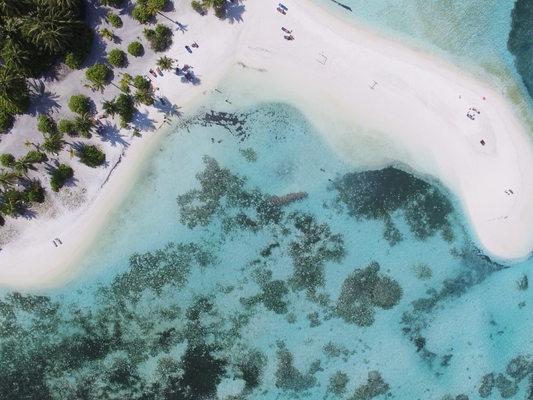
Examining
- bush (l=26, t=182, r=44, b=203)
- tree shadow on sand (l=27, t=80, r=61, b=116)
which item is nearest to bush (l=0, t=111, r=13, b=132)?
tree shadow on sand (l=27, t=80, r=61, b=116)

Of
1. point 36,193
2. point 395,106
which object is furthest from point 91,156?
point 395,106

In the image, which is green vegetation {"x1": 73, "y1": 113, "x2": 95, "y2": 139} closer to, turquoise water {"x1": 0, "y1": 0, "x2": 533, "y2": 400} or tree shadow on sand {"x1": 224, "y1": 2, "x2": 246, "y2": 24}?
turquoise water {"x1": 0, "y1": 0, "x2": 533, "y2": 400}

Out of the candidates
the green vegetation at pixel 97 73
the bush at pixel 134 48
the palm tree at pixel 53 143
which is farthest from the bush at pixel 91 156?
the bush at pixel 134 48

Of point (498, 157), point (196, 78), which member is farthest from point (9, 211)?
point (498, 157)

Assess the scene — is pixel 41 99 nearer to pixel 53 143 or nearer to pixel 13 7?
pixel 53 143

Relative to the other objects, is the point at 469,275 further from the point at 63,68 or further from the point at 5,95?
the point at 5,95

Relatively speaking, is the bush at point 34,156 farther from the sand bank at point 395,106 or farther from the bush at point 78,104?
the sand bank at point 395,106
